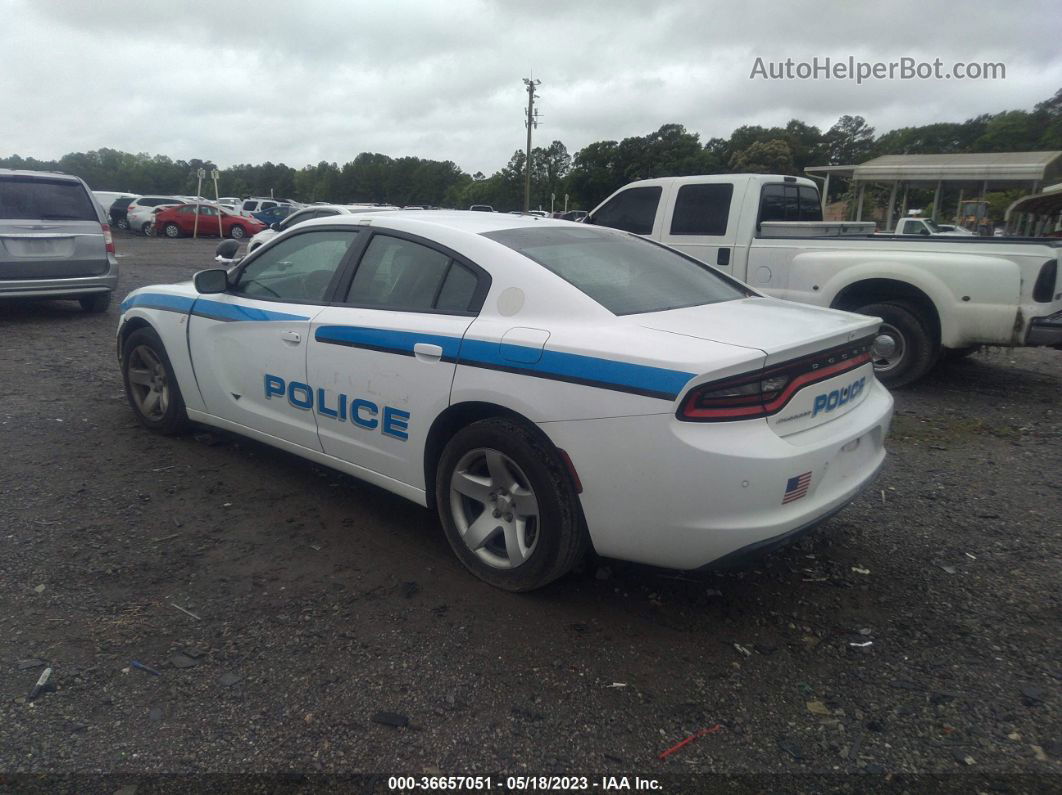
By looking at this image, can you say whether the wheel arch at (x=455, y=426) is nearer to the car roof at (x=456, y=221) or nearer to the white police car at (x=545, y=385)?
the white police car at (x=545, y=385)

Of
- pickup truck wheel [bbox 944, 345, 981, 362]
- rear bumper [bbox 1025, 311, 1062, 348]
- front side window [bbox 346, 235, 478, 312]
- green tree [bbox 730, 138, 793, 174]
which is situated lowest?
pickup truck wheel [bbox 944, 345, 981, 362]

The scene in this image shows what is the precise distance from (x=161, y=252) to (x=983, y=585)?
22643mm

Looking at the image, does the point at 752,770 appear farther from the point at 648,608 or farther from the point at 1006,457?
the point at 1006,457

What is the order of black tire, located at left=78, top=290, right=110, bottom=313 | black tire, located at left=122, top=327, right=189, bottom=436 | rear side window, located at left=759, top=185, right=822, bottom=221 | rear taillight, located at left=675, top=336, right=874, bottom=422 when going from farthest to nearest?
black tire, located at left=78, top=290, right=110, bottom=313 < rear side window, located at left=759, top=185, right=822, bottom=221 < black tire, located at left=122, top=327, right=189, bottom=436 < rear taillight, located at left=675, top=336, right=874, bottom=422

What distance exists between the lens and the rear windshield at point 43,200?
8.42 metres

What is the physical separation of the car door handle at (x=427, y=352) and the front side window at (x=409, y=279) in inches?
7.9

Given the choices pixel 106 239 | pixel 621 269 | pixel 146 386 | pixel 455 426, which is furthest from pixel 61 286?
pixel 621 269

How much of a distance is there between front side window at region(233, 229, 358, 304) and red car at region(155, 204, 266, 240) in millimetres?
27354

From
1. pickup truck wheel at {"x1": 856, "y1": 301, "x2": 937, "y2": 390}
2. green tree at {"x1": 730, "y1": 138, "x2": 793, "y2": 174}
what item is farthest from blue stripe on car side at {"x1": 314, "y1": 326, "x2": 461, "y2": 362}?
green tree at {"x1": 730, "y1": 138, "x2": 793, "y2": 174}

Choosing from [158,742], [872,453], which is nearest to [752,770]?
[872,453]

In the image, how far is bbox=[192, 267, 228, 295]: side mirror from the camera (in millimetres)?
4398

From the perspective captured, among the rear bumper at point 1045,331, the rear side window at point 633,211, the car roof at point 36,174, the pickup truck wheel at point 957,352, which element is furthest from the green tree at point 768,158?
the rear bumper at point 1045,331

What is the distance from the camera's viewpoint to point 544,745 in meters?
2.33

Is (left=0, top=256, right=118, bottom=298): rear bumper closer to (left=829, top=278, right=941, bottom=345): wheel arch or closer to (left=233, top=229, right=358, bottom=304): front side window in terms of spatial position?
(left=233, top=229, right=358, bottom=304): front side window
